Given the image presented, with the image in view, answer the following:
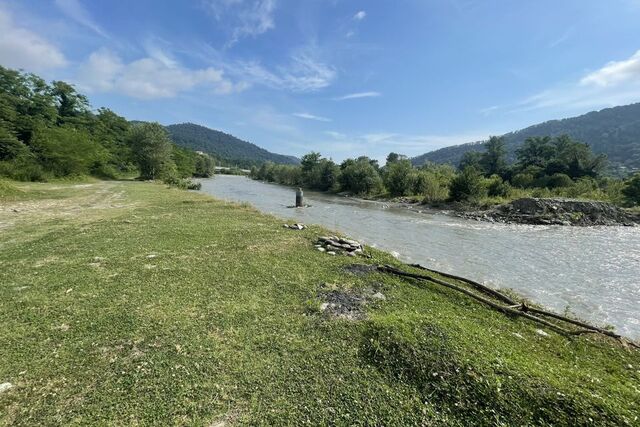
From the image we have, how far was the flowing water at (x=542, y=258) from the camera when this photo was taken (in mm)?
10789

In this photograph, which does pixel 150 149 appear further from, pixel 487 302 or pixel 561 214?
pixel 561 214

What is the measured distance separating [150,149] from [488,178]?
61.6 m

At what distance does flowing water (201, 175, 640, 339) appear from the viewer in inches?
425

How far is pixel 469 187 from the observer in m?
42.2

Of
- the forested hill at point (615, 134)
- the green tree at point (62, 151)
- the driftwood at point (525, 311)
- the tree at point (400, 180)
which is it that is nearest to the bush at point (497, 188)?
the tree at point (400, 180)

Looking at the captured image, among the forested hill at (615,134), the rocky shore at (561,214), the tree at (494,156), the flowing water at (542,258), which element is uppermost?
the forested hill at (615,134)

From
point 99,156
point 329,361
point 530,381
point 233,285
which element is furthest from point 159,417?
point 99,156

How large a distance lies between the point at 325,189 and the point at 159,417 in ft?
248

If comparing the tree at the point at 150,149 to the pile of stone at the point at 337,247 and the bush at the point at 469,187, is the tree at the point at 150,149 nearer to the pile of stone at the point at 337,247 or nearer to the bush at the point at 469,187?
the bush at the point at 469,187

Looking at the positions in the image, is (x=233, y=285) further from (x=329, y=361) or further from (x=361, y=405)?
(x=361, y=405)

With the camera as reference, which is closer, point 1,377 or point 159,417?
point 159,417

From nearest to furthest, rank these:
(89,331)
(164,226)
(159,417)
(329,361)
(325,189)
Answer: (159,417) < (329,361) < (89,331) < (164,226) < (325,189)

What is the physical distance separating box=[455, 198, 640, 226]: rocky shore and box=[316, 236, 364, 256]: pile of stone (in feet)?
85.6

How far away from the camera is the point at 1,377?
4.54 meters
